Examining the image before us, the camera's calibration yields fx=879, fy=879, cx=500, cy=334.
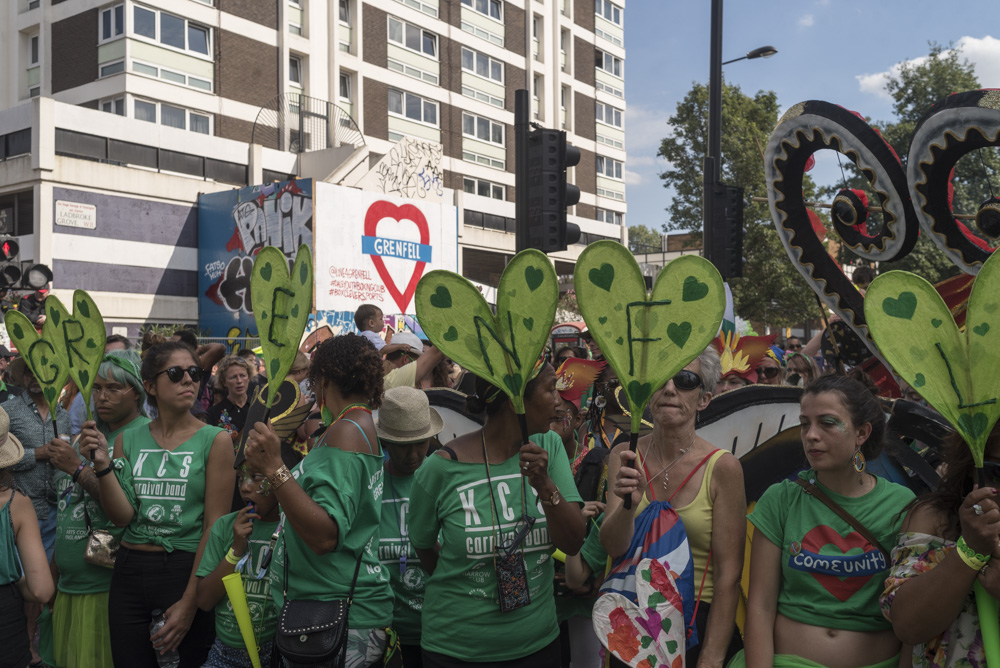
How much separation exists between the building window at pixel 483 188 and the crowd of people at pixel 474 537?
33081 mm

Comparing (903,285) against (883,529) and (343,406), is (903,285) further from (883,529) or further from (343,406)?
(343,406)

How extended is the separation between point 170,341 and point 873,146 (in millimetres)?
3576

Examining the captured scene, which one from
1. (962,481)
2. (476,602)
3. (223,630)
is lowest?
(223,630)

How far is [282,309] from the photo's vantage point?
9.87ft

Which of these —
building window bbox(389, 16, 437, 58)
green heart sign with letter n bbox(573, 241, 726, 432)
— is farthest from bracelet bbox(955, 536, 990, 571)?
building window bbox(389, 16, 437, 58)

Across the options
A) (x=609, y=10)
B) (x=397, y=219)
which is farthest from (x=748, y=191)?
(x=609, y=10)

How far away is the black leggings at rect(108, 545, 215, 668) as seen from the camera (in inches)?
137

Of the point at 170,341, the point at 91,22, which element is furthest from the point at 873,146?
the point at 91,22

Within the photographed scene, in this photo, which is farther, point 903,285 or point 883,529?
point 883,529

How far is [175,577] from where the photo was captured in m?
3.51

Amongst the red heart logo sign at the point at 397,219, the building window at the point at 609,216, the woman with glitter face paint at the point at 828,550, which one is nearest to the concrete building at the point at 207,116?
the red heart logo sign at the point at 397,219

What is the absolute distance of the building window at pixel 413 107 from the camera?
33344mm

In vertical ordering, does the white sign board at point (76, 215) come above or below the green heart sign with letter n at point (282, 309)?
above

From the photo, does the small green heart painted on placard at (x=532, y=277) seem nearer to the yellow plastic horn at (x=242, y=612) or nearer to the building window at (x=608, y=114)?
the yellow plastic horn at (x=242, y=612)
